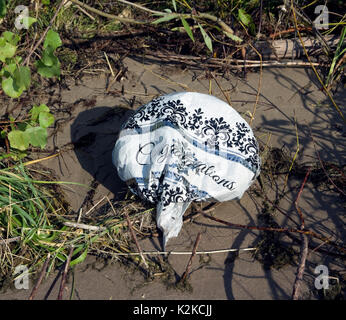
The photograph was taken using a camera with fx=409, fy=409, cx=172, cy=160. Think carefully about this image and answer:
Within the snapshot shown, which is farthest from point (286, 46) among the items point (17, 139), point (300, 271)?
point (17, 139)

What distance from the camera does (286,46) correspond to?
3.60 meters

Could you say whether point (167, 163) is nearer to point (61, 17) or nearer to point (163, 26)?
point (163, 26)

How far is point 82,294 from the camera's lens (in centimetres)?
234

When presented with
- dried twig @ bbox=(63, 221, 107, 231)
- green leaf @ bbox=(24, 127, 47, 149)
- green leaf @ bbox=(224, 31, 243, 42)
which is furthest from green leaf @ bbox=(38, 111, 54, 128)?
green leaf @ bbox=(224, 31, 243, 42)

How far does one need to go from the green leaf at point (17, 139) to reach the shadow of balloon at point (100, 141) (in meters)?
0.45

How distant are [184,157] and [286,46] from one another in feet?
5.73

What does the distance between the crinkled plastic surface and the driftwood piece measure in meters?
1.21

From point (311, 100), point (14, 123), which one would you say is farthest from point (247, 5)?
point (14, 123)

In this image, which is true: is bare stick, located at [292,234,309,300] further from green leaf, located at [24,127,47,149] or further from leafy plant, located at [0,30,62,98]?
leafy plant, located at [0,30,62,98]

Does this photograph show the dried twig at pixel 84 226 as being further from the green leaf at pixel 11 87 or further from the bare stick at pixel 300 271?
the bare stick at pixel 300 271

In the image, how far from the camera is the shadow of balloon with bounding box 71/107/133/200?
291 centimetres

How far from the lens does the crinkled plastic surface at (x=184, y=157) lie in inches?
97.9

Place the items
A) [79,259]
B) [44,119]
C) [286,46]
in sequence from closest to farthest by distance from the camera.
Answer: [79,259] → [44,119] → [286,46]

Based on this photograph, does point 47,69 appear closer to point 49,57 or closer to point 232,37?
point 49,57
